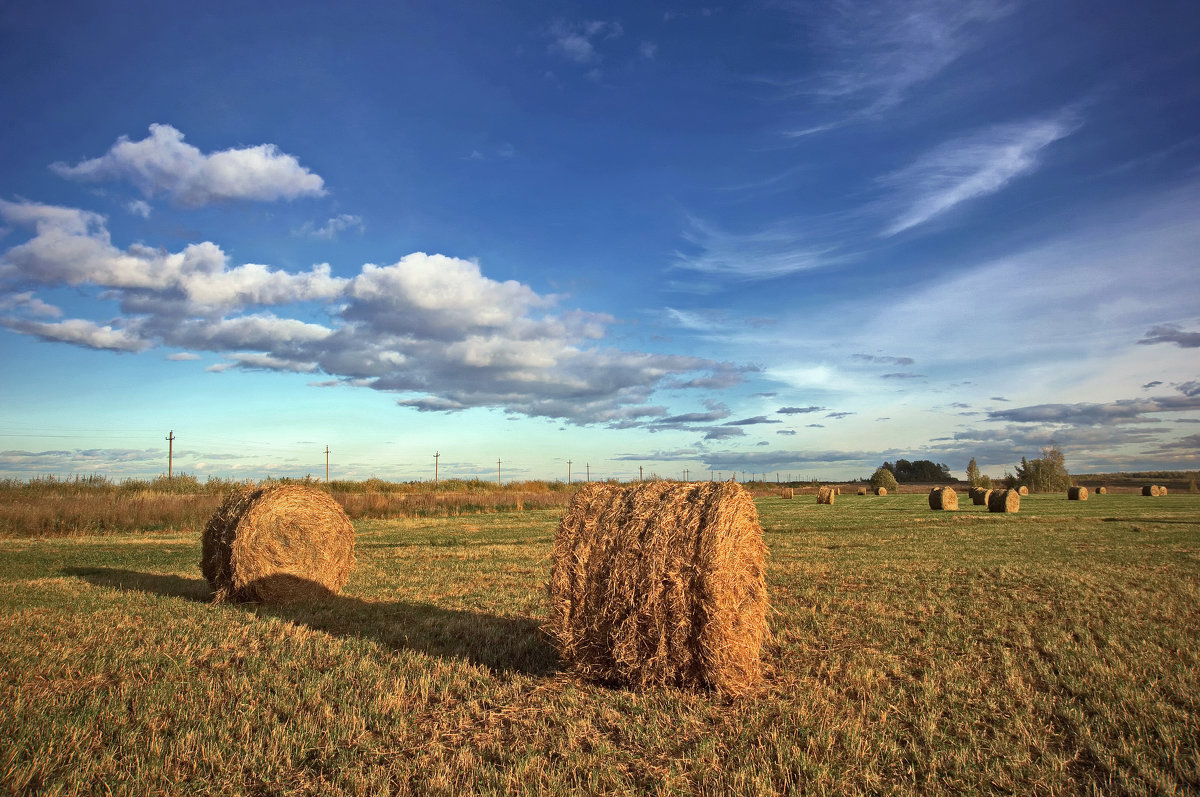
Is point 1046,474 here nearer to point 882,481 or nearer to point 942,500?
point 882,481

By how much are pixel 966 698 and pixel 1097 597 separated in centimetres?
643

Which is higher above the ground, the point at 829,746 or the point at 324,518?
the point at 324,518

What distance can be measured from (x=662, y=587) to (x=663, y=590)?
34 millimetres

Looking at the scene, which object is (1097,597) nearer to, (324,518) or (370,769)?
(370,769)

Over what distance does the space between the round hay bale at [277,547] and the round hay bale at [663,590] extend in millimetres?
6419

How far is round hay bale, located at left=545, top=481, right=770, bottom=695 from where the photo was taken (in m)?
6.11

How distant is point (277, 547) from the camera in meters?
11.0

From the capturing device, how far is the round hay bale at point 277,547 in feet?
34.9

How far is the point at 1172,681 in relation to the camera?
20.6 feet

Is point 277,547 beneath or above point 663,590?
beneath

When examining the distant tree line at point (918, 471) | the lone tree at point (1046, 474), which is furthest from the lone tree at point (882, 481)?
the distant tree line at point (918, 471)

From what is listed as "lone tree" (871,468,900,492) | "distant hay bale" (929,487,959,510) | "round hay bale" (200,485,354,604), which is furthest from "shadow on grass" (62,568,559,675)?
"lone tree" (871,468,900,492)

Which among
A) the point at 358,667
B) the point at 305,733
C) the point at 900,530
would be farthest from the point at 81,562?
the point at 900,530

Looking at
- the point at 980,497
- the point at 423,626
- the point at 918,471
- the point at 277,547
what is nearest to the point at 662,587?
the point at 423,626
